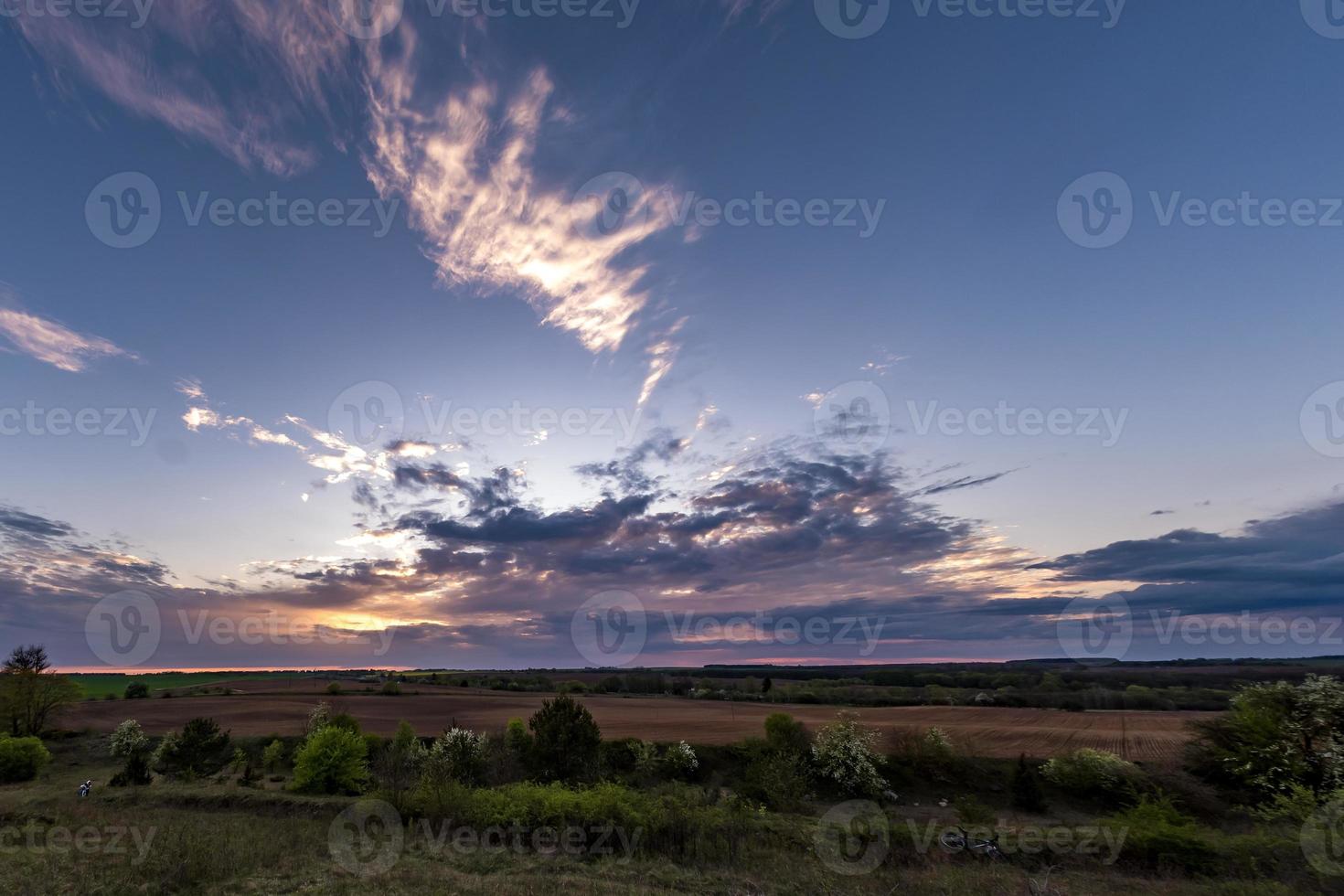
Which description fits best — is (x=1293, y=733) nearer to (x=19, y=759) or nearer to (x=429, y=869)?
(x=429, y=869)

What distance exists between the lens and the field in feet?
198

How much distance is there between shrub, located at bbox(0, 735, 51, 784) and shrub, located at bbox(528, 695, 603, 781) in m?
42.3

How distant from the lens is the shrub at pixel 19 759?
46.0 m

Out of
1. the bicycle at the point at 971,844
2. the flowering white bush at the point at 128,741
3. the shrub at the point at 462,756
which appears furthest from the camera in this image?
the flowering white bush at the point at 128,741

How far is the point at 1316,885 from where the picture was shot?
1986cm

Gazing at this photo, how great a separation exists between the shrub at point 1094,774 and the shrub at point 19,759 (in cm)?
8386

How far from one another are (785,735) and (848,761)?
23.3 feet

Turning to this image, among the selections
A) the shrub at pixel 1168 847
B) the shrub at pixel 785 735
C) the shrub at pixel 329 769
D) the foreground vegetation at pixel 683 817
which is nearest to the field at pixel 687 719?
the foreground vegetation at pixel 683 817

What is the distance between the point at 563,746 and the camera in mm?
42250

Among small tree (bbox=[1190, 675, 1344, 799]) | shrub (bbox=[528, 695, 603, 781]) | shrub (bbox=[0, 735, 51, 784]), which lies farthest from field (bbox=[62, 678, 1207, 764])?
shrub (bbox=[528, 695, 603, 781])

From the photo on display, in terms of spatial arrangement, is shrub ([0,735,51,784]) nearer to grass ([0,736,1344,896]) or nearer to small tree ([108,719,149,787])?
small tree ([108,719,149,787])

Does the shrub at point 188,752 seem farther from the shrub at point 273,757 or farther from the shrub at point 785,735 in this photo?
the shrub at point 785,735

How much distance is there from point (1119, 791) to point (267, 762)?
72.8m

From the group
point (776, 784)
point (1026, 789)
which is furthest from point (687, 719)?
point (1026, 789)
